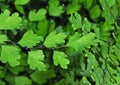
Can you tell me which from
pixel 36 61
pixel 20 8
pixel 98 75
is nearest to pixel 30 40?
pixel 36 61

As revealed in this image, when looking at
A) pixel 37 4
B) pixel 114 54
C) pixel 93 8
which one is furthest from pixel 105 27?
pixel 37 4

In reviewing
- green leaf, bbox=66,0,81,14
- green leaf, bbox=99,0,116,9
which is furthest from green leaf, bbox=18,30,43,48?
green leaf, bbox=66,0,81,14

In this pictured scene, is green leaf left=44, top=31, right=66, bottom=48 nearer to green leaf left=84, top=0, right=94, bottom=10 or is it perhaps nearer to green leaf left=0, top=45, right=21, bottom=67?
green leaf left=0, top=45, right=21, bottom=67

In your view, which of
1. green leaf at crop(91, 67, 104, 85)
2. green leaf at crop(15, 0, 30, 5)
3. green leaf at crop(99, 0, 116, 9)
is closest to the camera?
green leaf at crop(91, 67, 104, 85)

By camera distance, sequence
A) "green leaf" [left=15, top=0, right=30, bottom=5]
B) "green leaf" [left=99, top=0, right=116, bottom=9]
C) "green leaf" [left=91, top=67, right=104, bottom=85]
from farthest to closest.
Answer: "green leaf" [left=15, top=0, right=30, bottom=5] → "green leaf" [left=99, top=0, right=116, bottom=9] → "green leaf" [left=91, top=67, right=104, bottom=85]

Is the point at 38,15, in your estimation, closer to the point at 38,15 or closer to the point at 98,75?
the point at 38,15

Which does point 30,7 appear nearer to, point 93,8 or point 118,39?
point 93,8

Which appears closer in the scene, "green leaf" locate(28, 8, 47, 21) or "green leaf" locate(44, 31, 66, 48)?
"green leaf" locate(44, 31, 66, 48)

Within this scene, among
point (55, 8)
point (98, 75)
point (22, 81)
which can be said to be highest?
point (55, 8)
